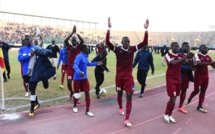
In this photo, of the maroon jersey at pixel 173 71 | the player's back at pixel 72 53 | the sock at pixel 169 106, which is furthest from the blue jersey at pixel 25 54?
the sock at pixel 169 106

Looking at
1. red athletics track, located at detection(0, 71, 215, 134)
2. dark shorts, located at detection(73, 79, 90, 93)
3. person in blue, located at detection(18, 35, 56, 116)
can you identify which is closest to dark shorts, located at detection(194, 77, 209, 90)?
red athletics track, located at detection(0, 71, 215, 134)

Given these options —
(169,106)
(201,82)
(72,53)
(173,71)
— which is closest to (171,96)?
(169,106)

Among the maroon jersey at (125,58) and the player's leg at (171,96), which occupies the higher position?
the maroon jersey at (125,58)

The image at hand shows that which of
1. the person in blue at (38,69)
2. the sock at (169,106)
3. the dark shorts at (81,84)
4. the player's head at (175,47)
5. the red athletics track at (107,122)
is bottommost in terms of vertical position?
the red athletics track at (107,122)

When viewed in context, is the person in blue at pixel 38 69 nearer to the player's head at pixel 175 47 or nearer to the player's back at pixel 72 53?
the player's back at pixel 72 53

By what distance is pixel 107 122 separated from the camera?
5.41 m

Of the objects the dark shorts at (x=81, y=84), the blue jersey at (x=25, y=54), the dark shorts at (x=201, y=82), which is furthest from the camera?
the dark shorts at (x=201, y=82)

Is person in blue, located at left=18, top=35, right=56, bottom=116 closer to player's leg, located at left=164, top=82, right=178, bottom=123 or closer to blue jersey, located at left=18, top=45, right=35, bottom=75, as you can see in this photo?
blue jersey, located at left=18, top=45, right=35, bottom=75

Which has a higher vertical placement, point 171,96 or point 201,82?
point 201,82

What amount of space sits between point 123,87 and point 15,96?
13.6 ft

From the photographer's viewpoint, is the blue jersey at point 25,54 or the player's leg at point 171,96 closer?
the player's leg at point 171,96

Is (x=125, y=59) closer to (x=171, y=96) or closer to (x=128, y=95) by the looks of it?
(x=128, y=95)

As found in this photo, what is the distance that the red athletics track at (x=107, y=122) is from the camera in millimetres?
4902

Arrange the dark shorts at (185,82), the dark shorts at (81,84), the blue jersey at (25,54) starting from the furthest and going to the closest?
the dark shorts at (185,82)
the blue jersey at (25,54)
the dark shorts at (81,84)
